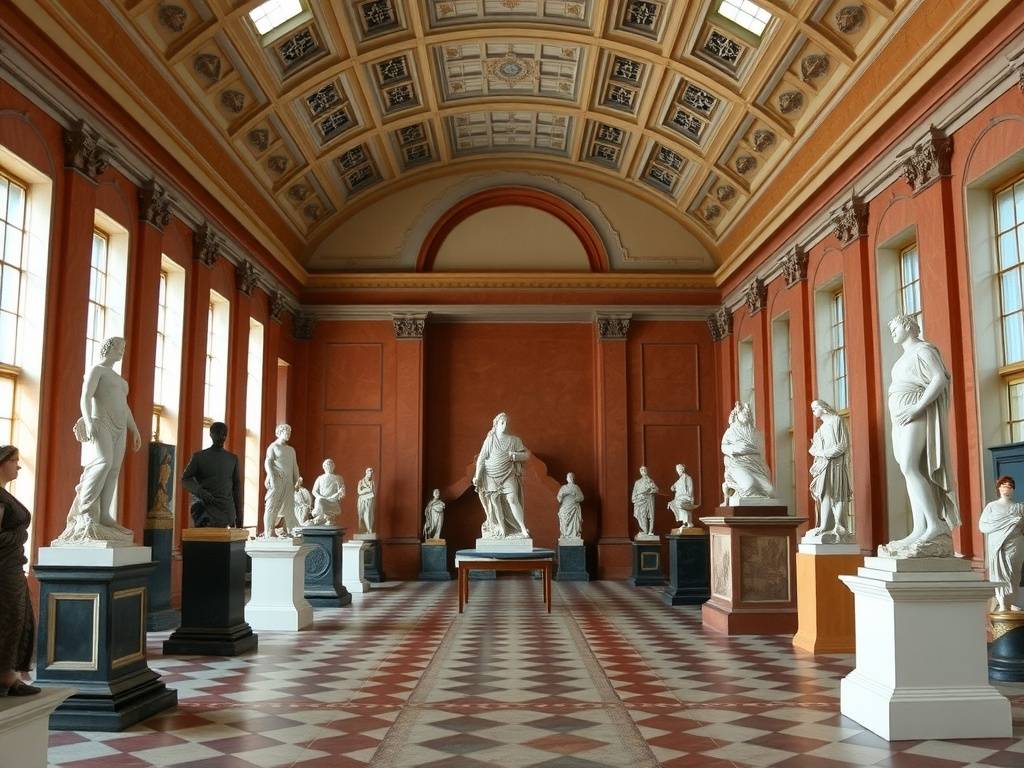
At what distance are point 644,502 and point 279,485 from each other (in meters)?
10.5

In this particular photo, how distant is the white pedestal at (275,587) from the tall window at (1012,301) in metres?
8.85

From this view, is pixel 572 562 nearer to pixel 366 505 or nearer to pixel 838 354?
pixel 366 505

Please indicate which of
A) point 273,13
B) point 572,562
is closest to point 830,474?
point 572,562

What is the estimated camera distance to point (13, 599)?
4922mm

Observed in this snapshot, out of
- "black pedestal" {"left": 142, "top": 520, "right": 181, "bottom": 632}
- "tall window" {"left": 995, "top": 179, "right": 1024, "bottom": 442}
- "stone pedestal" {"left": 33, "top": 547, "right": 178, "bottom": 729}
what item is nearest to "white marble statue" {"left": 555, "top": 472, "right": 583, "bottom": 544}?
"black pedestal" {"left": 142, "top": 520, "right": 181, "bottom": 632}

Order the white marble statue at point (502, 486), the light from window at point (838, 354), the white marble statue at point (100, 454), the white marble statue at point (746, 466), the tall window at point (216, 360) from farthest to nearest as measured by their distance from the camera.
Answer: the tall window at point (216, 360) → the light from window at point (838, 354) → the white marble statue at point (502, 486) → the white marble statue at point (746, 466) → the white marble statue at point (100, 454)

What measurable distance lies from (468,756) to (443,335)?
60.4 ft

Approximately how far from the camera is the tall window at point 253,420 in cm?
1919

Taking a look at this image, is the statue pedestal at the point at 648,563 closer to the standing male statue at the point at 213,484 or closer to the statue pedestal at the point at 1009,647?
the standing male statue at the point at 213,484

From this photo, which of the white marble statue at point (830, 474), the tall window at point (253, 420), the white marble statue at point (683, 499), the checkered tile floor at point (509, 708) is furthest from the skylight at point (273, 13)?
the white marble statue at point (683, 499)

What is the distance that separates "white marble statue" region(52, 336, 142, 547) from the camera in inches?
276

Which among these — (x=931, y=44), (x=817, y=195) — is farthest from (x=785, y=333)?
(x=931, y=44)

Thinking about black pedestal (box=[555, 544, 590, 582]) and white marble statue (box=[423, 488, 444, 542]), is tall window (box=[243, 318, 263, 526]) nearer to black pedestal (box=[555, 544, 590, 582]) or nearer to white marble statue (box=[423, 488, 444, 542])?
white marble statue (box=[423, 488, 444, 542])

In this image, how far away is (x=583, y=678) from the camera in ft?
28.0
